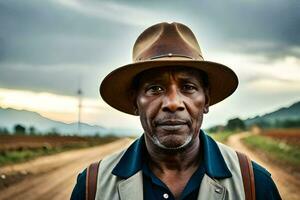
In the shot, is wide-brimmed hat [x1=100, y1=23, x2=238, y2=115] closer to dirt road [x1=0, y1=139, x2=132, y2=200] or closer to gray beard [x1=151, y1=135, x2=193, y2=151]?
gray beard [x1=151, y1=135, x2=193, y2=151]

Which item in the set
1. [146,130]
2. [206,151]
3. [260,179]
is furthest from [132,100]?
[260,179]

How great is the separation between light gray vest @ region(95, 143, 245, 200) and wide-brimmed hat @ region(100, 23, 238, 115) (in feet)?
1.00

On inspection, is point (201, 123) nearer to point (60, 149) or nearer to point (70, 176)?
point (70, 176)

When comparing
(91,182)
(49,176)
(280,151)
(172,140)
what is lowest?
(49,176)

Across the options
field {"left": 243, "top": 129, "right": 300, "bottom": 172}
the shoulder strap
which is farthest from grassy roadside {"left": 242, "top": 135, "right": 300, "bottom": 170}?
the shoulder strap

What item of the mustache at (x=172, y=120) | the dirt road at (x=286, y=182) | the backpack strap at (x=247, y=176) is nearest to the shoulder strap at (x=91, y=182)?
the mustache at (x=172, y=120)

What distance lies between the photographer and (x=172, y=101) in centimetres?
257

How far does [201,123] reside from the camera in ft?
8.82

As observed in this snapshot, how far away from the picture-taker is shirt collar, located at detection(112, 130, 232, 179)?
8.79 ft

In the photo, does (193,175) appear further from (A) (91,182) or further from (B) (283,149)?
(B) (283,149)

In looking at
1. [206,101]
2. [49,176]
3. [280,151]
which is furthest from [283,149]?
[206,101]

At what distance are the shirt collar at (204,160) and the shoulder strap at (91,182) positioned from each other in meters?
0.09

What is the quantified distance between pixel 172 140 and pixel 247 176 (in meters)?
0.37

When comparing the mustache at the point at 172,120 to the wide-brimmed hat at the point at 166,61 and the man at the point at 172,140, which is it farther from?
the wide-brimmed hat at the point at 166,61
